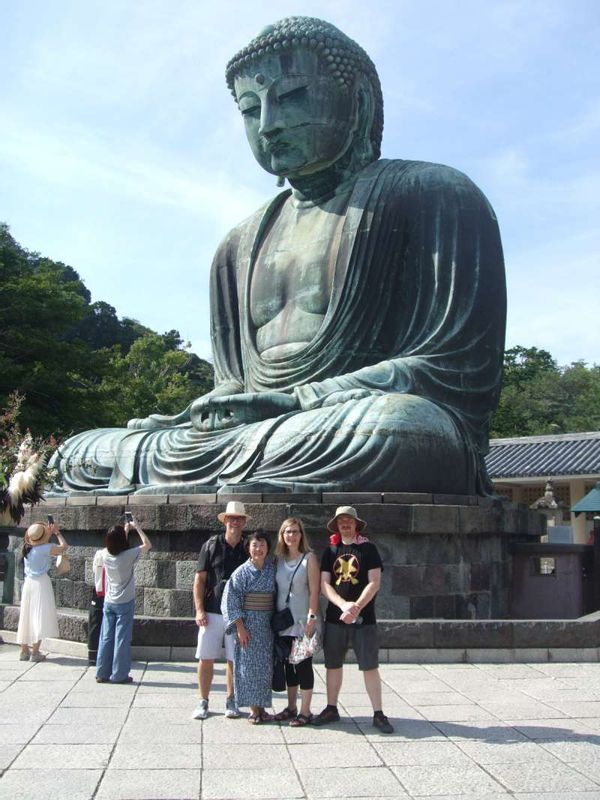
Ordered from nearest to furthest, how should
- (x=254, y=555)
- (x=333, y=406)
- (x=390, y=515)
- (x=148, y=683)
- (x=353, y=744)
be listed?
(x=353, y=744) < (x=254, y=555) < (x=148, y=683) < (x=390, y=515) < (x=333, y=406)

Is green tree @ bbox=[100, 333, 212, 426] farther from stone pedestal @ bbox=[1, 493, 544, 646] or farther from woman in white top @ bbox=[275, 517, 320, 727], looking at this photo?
woman in white top @ bbox=[275, 517, 320, 727]

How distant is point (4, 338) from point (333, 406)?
11.3 m

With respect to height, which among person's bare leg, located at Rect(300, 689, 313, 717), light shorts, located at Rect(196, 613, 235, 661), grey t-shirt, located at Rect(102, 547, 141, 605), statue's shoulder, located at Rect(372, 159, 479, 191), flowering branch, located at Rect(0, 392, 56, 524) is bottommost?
person's bare leg, located at Rect(300, 689, 313, 717)

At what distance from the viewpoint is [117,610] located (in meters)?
5.85

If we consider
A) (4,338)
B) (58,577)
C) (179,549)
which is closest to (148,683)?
(179,549)

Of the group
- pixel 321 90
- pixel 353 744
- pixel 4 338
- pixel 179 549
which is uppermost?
pixel 321 90

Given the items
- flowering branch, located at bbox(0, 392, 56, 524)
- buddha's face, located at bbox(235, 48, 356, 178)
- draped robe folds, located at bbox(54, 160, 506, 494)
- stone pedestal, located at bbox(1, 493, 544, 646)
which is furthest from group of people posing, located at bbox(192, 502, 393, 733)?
buddha's face, located at bbox(235, 48, 356, 178)

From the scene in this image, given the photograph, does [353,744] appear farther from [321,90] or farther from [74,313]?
[74,313]

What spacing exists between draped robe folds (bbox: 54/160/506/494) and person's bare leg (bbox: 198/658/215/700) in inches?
108

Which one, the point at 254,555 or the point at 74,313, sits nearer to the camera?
the point at 254,555

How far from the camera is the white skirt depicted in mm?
6379

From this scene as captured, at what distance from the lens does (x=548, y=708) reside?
16.4 feet

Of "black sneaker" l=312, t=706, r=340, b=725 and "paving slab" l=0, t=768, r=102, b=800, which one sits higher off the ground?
"black sneaker" l=312, t=706, r=340, b=725

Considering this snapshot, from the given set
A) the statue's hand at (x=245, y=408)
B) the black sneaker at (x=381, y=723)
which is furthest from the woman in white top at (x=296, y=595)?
the statue's hand at (x=245, y=408)
